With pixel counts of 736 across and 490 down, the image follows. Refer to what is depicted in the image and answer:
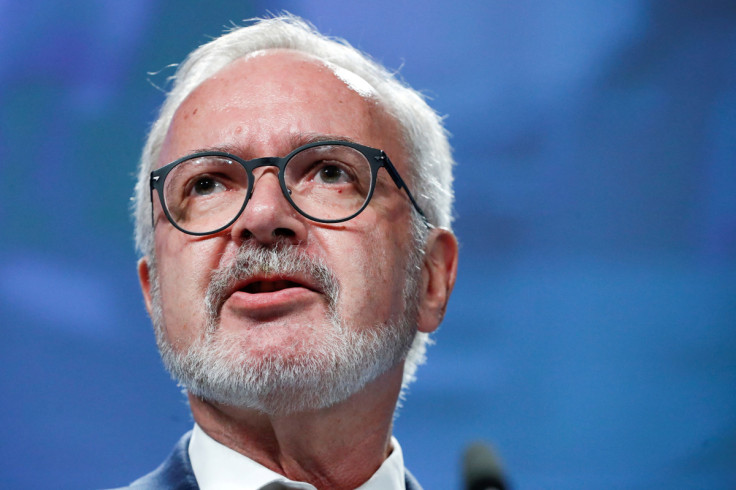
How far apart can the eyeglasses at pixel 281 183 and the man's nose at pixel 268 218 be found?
16mm

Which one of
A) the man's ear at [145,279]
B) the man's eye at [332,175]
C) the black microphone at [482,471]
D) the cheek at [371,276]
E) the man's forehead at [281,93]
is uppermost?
the man's forehead at [281,93]

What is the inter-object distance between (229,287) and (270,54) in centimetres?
69

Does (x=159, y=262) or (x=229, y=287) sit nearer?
(x=229, y=287)

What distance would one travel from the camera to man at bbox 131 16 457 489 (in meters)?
1.64

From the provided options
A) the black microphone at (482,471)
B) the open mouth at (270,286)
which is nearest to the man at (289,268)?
the open mouth at (270,286)

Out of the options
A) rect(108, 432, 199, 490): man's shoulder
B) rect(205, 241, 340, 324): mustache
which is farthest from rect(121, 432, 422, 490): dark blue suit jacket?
rect(205, 241, 340, 324): mustache

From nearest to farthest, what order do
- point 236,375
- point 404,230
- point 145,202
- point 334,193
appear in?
point 236,375
point 334,193
point 404,230
point 145,202

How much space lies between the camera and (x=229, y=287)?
65.6 inches

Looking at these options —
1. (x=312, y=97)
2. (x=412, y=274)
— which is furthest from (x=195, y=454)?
(x=312, y=97)

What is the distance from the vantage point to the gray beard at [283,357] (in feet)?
5.28

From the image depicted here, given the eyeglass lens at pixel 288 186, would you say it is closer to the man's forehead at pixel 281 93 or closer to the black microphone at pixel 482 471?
the man's forehead at pixel 281 93

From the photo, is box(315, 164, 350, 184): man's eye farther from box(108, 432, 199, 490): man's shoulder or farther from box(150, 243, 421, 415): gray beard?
box(108, 432, 199, 490): man's shoulder

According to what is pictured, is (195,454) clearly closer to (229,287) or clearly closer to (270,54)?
(229,287)

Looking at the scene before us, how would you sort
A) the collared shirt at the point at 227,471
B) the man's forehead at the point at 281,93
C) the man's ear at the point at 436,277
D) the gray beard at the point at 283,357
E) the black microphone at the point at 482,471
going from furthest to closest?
the man's ear at the point at 436,277 → the man's forehead at the point at 281,93 → the collared shirt at the point at 227,471 → the gray beard at the point at 283,357 → the black microphone at the point at 482,471
